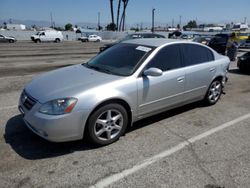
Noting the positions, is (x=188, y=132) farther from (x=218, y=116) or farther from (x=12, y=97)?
(x=12, y=97)

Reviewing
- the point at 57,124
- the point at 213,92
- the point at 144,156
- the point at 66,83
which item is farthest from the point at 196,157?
the point at 213,92

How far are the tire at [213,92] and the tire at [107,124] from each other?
8.25ft

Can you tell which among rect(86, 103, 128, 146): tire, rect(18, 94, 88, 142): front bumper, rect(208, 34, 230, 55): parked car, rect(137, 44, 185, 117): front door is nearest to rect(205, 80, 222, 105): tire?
rect(137, 44, 185, 117): front door

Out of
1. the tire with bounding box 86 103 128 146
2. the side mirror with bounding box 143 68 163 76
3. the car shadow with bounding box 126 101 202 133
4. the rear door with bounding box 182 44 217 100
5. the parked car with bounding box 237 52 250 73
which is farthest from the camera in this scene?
the parked car with bounding box 237 52 250 73

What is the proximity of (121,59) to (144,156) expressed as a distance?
1.78 meters

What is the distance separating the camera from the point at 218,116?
4789 millimetres

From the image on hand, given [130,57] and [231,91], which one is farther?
[231,91]

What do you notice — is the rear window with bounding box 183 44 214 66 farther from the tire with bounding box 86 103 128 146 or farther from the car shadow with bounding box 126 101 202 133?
the tire with bounding box 86 103 128 146

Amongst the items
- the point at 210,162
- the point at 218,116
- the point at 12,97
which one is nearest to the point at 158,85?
the point at 210,162

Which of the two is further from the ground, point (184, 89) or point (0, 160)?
point (184, 89)

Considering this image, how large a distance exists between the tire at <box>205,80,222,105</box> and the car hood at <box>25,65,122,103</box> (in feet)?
8.63

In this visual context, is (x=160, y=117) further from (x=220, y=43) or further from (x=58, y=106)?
(x=220, y=43)

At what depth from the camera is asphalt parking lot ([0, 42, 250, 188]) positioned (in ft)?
8.96

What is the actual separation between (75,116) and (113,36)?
50602mm
